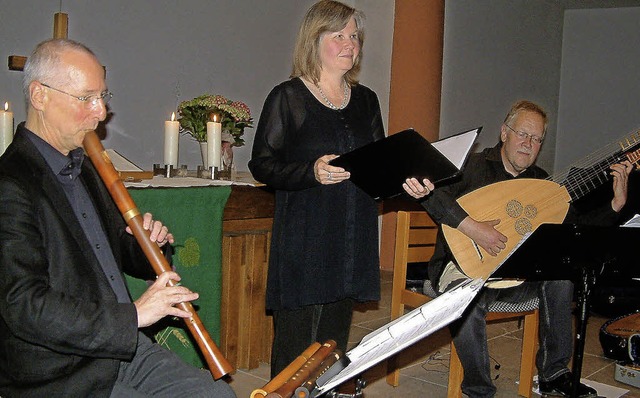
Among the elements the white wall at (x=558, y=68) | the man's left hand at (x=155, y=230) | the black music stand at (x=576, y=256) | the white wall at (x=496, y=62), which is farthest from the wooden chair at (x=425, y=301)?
the white wall at (x=558, y=68)

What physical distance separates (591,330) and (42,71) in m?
4.27

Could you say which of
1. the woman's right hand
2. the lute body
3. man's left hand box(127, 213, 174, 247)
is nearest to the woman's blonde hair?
the woman's right hand

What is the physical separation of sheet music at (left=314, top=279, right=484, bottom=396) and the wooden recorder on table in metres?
0.03

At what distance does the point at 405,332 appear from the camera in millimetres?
1385

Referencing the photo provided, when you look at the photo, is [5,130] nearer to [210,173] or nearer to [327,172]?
[210,173]

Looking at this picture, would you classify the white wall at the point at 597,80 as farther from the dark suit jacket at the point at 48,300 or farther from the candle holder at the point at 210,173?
the dark suit jacket at the point at 48,300

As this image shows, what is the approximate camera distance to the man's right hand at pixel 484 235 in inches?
122

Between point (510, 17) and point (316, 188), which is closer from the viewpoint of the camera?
point (316, 188)

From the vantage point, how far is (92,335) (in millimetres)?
1597

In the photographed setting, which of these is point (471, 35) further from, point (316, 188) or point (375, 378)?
point (316, 188)

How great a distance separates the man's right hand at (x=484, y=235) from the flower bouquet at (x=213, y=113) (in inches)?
55.1

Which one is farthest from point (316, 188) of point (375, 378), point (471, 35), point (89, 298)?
point (471, 35)

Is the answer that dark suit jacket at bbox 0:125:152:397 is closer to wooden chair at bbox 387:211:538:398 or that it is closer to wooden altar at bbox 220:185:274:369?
wooden altar at bbox 220:185:274:369

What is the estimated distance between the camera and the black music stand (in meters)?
2.32
